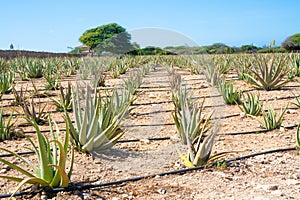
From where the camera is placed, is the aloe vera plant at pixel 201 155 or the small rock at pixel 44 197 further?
the aloe vera plant at pixel 201 155

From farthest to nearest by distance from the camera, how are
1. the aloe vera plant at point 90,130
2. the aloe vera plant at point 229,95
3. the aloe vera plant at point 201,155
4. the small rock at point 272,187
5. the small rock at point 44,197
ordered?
the aloe vera plant at point 229,95 < the aloe vera plant at point 90,130 < the aloe vera plant at point 201,155 < the small rock at point 272,187 < the small rock at point 44,197

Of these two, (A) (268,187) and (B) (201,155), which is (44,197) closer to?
(B) (201,155)

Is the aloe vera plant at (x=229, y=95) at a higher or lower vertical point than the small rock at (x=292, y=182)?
higher

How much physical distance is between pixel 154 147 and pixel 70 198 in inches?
49.4

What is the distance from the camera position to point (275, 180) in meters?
2.47

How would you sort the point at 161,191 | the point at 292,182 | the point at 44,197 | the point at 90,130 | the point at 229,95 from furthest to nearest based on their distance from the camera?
1. the point at 229,95
2. the point at 90,130
3. the point at 292,182
4. the point at 161,191
5. the point at 44,197

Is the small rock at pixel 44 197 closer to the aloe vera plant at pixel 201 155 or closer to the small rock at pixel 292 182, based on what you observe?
the aloe vera plant at pixel 201 155

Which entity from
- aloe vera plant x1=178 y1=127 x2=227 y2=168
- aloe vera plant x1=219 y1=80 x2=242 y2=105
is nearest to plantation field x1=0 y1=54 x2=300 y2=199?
aloe vera plant x1=178 y1=127 x2=227 y2=168

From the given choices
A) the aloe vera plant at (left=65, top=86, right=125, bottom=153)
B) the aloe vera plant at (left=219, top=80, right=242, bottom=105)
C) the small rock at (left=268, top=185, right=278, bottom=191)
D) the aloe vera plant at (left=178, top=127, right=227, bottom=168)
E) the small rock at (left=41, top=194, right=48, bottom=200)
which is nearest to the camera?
the small rock at (left=41, top=194, right=48, bottom=200)

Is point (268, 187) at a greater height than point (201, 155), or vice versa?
point (201, 155)

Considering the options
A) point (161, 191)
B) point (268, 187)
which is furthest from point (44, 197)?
point (268, 187)

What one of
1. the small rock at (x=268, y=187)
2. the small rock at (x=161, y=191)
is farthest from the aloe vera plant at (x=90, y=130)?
the small rock at (x=268, y=187)

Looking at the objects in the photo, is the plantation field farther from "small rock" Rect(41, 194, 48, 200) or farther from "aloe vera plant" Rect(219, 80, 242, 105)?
"aloe vera plant" Rect(219, 80, 242, 105)

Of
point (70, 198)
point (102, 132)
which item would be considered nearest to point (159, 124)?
point (102, 132)
